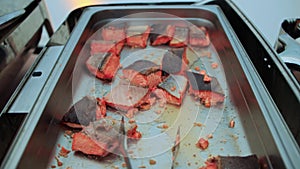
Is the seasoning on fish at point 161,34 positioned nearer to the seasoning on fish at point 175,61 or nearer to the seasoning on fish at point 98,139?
the seasoning on fish at point 175,61

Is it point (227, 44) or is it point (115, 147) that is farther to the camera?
point (227, 44)

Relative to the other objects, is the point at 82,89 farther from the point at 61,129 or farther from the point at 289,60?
the point at 289,60

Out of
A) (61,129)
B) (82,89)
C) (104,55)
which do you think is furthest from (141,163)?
(104,55)

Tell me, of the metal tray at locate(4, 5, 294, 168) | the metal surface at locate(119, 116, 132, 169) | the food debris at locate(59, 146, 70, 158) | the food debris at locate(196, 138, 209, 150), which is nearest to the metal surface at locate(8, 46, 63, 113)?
the metal tray at locate(4, 5, 294, 168)

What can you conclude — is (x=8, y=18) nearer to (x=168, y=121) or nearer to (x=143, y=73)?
(x=143, y=73)

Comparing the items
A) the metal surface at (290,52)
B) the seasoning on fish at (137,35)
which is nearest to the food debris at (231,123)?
the metal surface at (290,52)

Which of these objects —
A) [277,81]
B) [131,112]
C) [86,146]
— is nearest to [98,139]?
[86,146]
